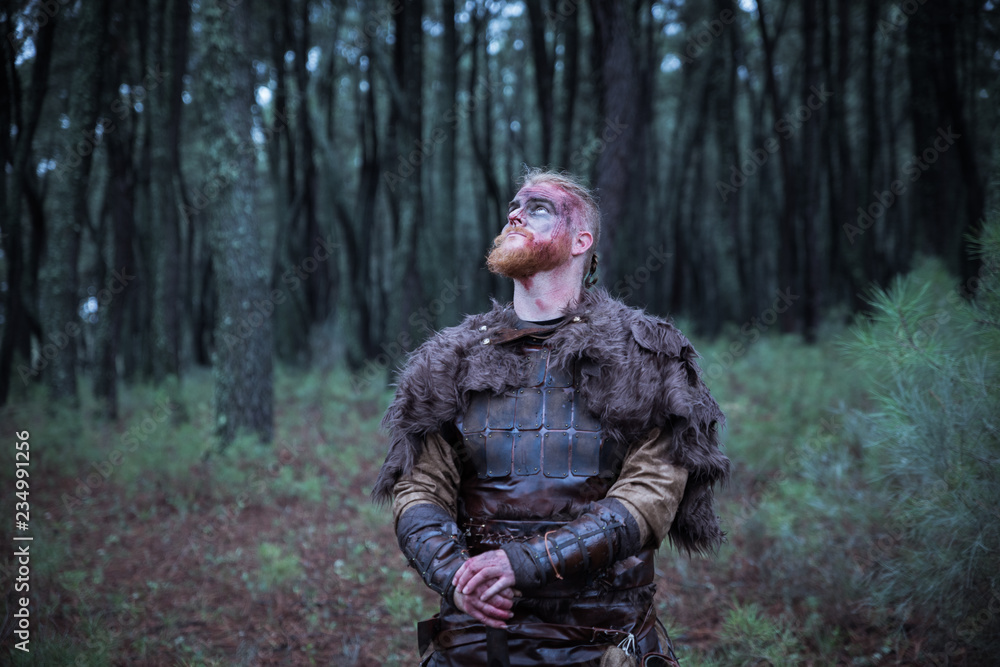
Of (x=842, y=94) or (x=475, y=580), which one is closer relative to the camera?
(x=475, y=580)

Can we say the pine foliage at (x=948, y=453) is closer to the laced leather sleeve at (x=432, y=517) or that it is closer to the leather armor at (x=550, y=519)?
the leather armor at (x=550, y=519)

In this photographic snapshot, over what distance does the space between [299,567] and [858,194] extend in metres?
18.2

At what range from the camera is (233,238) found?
7832 mm

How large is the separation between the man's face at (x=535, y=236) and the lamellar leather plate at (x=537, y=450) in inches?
15.0

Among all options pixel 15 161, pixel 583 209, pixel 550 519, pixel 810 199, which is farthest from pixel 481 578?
pixel 810 199

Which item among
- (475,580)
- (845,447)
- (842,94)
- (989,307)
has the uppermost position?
(842,94)

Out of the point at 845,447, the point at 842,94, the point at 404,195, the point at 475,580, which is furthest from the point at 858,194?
the point at 475,580

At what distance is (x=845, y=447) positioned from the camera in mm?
6094

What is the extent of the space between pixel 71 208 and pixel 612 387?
998cm

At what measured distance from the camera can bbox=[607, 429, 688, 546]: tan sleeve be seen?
2193mm

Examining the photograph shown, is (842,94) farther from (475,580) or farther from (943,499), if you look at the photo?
(475,580)

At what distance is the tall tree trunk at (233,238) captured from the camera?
7766 millimetres

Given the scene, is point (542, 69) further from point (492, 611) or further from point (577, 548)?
point (492, 611)

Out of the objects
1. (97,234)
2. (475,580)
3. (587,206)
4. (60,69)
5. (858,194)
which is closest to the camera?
(475,580)
